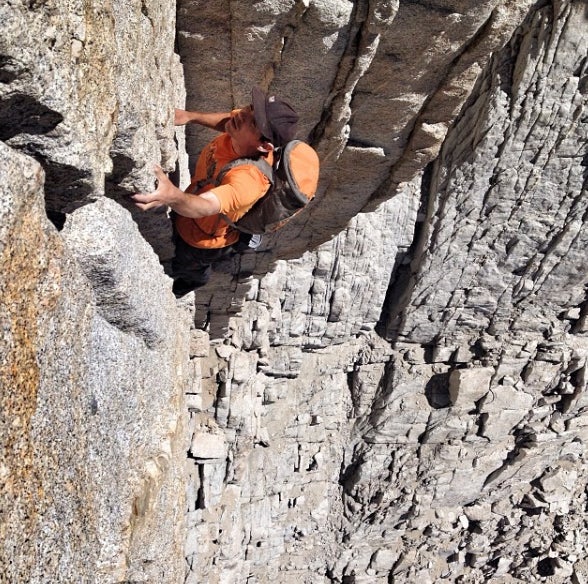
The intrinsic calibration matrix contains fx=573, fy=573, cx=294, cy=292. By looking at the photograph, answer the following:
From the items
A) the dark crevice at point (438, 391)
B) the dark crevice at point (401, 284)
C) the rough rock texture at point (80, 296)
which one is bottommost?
the dark crevice at point (438, 391)

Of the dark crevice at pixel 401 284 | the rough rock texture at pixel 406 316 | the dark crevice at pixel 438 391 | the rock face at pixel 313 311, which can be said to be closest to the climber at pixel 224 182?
the rock face at pixel 313 311

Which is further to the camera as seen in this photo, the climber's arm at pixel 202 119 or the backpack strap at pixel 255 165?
the climber's arm at pixel 202 119

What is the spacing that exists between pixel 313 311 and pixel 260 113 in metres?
7.37

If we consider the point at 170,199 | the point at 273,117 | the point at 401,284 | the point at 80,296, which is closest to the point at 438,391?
the point at 401,284

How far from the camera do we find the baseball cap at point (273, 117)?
4.27 metres

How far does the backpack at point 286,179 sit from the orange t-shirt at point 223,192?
0.19ft

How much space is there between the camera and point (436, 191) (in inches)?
392

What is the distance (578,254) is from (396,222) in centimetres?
361

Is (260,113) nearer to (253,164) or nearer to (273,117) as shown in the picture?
(273,117)

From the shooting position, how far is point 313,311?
1145cm

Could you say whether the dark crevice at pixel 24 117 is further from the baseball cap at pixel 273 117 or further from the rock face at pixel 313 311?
the baseball cap at pixel 273 117

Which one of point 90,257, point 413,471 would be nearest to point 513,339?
point 413,471

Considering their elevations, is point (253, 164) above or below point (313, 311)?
above

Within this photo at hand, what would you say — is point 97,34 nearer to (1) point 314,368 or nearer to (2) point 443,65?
(2) point 443,65
